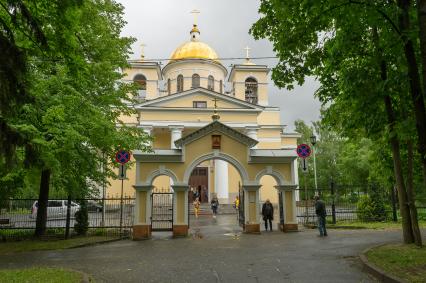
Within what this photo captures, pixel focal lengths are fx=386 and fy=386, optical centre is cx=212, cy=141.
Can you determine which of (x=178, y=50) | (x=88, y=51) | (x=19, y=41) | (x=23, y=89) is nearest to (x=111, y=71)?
(x=88, y=51)

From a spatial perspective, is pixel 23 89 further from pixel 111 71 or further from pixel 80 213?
pixel 80 213

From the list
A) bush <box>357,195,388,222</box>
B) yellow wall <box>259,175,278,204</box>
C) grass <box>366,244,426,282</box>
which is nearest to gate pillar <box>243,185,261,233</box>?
grass <box>366,244,426,282</box>

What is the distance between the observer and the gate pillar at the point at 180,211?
619 inches

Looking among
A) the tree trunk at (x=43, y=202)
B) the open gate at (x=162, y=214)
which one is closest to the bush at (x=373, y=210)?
the open gate at (x=162, y=214)

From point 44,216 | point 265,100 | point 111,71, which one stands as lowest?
point 44,216

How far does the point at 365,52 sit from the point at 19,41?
9298 mm

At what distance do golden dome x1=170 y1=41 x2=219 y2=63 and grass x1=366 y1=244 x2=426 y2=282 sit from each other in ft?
109

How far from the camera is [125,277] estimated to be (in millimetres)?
8305

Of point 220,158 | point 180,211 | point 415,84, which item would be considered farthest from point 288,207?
point 415,84

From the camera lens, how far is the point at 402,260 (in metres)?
8.66

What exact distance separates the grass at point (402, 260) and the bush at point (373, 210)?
9.58 m

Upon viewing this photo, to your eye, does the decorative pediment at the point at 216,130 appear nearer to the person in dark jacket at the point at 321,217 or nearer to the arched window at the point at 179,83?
the person in dark jacket at the point at 321,217

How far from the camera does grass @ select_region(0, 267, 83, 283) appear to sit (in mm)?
7658

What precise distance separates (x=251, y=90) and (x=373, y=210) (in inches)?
977
